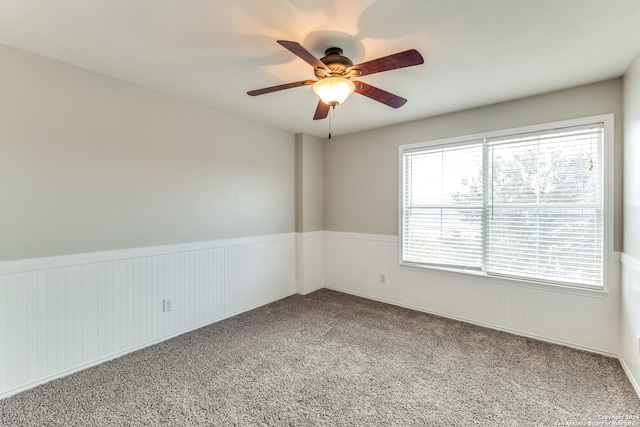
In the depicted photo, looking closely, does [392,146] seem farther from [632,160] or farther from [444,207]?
[632,160]

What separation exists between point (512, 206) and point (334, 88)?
2348mm

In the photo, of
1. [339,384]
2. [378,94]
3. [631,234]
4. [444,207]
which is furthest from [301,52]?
[631,234]

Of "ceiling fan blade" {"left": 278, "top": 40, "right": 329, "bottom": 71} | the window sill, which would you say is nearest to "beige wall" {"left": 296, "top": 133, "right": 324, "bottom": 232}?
the window sill

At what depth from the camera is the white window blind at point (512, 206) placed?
2658 mm

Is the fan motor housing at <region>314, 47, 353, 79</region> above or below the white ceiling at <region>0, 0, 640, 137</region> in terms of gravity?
below

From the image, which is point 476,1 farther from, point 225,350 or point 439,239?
point 225,350

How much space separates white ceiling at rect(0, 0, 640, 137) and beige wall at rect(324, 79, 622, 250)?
0.18m

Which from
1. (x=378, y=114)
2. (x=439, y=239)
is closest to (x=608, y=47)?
(x=378, y=114)

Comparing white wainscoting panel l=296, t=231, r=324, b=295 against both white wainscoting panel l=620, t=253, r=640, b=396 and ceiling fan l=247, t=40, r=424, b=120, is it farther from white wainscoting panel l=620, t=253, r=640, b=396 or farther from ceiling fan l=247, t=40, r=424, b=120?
white wainscoting panel l=620, t=253, r=640, b=396

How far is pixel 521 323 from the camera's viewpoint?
9.78ft

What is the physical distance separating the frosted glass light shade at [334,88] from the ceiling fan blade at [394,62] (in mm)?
114

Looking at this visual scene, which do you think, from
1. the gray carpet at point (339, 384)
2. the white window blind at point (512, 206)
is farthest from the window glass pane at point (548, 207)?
the gray carpet at point (339, 384)

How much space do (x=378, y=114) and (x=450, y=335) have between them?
256cm

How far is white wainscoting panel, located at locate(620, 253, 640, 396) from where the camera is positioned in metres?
2.12
